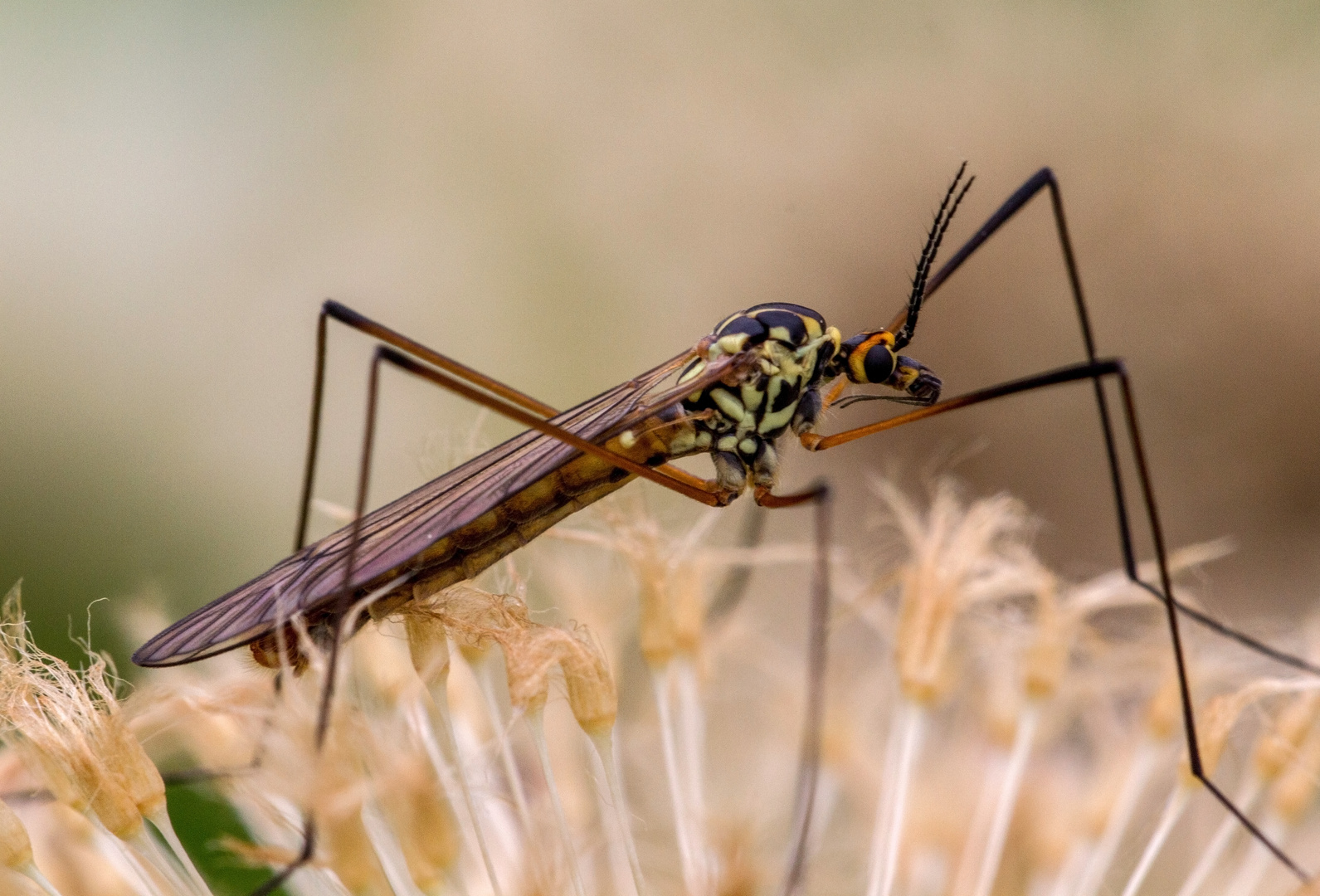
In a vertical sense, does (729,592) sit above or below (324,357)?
below

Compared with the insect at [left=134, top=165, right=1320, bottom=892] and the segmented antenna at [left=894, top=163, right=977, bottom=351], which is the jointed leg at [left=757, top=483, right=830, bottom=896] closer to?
the insect at [left=134, top=165, right=1320, bottom=892]

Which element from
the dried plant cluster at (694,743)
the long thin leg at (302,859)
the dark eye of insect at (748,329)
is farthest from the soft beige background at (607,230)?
the long thin leg at (302,859)

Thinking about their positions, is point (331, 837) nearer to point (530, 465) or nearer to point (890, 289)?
point (530, 465)

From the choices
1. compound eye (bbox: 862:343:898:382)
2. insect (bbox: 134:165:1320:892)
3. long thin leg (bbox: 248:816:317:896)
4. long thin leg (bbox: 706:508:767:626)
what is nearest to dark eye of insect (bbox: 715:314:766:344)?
insect (bbox: 134:165:1320:892)

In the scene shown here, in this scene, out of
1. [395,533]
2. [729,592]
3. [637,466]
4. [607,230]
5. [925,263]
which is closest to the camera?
[395,533]

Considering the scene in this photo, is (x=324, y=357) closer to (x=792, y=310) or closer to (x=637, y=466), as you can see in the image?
(x=637, y=466)

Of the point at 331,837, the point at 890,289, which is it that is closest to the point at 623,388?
the point at 331,837

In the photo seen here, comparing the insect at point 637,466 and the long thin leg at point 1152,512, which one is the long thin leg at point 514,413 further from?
the long thin leg at point 1152,512

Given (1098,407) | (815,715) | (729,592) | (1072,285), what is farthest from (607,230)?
(815,715)
